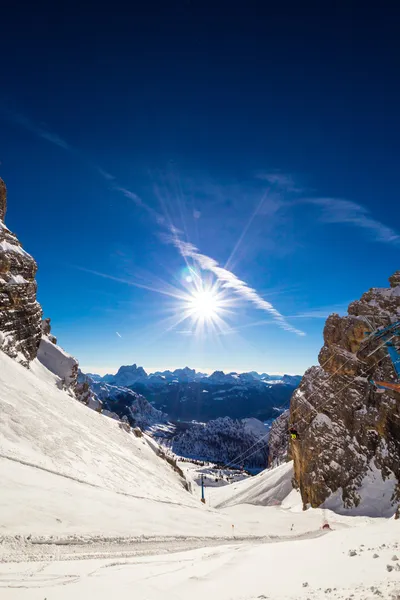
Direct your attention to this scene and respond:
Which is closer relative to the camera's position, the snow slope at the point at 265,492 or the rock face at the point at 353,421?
the rock face at the point at 353,421

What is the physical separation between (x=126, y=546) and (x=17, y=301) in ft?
167

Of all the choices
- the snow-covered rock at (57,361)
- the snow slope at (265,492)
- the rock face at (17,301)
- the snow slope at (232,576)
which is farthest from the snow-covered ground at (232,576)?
the snow-covered rock at (57,361)

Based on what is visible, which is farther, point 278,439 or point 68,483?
point 278,439

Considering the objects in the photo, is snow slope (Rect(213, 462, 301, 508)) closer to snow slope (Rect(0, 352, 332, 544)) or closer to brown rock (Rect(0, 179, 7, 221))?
snow slope (Rect(0, 352, 332, 544))

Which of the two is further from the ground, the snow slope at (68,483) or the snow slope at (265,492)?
the snow slope at (68,483)

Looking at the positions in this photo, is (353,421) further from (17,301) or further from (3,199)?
(3,199)

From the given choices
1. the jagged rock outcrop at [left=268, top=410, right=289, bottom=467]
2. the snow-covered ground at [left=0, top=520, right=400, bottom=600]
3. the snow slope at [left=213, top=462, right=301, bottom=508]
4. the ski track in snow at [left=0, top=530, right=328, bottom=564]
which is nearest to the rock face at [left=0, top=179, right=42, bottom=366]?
the ski track in snow at [left=0, top=530, right=328, bottom=564]

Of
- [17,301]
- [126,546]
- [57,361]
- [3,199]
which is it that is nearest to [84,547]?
[126,546]

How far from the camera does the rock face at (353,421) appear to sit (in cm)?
4878

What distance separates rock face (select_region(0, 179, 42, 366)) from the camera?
162 ft

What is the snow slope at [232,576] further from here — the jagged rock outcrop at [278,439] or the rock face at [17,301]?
the jagged rock outcrop at [278,439]

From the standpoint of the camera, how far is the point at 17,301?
174 feet

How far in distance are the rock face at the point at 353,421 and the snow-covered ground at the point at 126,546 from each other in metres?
32.7

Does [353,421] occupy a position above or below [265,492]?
above
